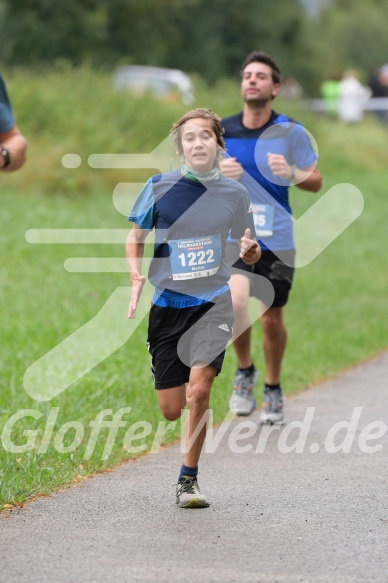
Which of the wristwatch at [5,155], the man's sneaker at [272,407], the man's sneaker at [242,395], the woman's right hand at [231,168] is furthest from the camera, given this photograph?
the man's sneaker at [242,395]

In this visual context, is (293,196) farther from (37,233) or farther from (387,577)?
(387,577)

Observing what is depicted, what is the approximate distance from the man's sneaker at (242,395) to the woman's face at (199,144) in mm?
2866

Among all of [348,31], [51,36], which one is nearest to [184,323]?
[51,36]

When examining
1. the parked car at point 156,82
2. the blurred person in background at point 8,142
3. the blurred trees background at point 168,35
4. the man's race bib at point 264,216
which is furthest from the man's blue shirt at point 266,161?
the blurred trees background at point 168,35

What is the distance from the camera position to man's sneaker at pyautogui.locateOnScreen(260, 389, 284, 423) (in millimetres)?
8781

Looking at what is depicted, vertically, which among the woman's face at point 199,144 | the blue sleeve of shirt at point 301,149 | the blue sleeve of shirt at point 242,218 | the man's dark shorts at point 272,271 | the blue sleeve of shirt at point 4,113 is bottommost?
the blue sleeve of shirt at point 242,218

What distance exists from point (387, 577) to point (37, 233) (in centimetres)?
1292

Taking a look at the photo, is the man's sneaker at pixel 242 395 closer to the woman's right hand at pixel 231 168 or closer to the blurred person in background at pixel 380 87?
the woman's right hand at pixel 231 168

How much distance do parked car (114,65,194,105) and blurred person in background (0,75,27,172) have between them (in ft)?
60.2

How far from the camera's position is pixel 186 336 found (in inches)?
255

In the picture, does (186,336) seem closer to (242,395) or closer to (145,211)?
(145,211)

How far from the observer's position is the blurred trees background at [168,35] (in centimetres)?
4441

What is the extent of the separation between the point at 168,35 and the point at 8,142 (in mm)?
44580

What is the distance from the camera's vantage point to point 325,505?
21.1 ft
